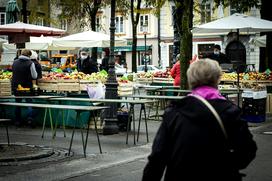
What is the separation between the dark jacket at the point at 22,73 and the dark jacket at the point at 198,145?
12157 mm

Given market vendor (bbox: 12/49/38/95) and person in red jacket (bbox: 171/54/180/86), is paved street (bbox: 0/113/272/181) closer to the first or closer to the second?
market vendor (bbox: 12/49/38/95)

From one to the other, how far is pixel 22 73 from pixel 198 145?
40.5 feet

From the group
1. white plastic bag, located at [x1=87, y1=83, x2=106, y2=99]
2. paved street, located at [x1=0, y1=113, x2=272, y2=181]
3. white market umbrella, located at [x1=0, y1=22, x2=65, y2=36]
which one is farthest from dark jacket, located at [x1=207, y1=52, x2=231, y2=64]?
paved street, located at [x1=0, y1=113, x2=272, y2=181]

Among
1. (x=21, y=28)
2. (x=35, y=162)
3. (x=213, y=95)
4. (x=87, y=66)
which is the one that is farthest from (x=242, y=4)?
(x=213, y=95)

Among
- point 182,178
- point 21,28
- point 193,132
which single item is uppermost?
point 21,28

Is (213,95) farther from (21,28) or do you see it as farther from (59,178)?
(21,28)

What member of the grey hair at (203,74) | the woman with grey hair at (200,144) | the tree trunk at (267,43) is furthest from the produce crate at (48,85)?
the woman with grey hair at (200,144)

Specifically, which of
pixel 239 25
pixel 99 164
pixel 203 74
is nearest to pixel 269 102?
pixel 239 25

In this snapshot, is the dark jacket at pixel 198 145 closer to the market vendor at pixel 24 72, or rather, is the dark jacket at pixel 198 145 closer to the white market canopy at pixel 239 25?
the market vendor at pixel 24 72

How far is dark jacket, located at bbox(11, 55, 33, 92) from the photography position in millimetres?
15781

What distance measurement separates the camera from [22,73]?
620 inches

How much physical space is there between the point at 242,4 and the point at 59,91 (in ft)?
43.7

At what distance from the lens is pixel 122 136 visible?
13703mm

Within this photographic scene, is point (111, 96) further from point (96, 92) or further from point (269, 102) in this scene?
point (269, 102)
